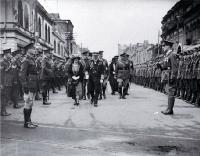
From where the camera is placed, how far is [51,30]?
45125 mm

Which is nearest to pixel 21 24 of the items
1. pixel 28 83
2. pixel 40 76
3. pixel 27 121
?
pixel 40 76

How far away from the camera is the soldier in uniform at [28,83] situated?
7705 millimetres

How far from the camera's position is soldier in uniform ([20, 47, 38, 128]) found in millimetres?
7705

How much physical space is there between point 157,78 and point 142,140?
635 inches

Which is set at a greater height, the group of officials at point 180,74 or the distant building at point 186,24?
the distant building at point 186,24

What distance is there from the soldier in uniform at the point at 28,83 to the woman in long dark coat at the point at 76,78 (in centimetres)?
374

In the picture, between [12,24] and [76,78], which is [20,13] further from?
[76,78]

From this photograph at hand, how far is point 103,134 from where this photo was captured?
6.86 meters

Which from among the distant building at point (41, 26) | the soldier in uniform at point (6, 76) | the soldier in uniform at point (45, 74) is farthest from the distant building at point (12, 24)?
the soldier in uniform at point (6, 76)

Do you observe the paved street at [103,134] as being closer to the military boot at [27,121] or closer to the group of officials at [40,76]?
the military boot at [27,121]

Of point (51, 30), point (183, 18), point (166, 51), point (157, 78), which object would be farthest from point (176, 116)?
point (51, 30)

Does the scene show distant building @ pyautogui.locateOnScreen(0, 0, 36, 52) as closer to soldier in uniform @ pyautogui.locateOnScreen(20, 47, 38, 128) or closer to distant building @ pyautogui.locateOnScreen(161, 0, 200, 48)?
distant building @ pyautogui.locateOnScreen(161, 0, 200, 48)

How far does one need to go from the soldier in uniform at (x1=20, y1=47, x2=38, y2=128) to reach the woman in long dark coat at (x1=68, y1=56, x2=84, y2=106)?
3.74m

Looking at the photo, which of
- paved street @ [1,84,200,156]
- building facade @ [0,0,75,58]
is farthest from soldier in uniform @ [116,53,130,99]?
paved street @ [1,84,200,156]
